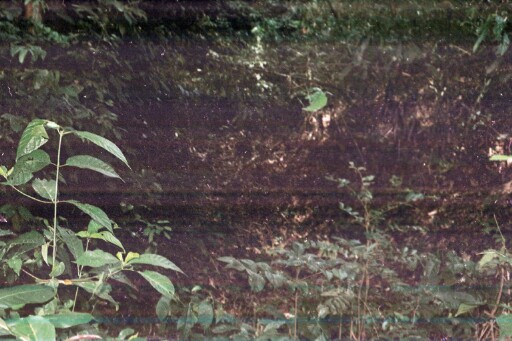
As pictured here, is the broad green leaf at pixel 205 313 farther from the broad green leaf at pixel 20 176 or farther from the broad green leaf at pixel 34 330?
the broad green leaf at pixel 34 330

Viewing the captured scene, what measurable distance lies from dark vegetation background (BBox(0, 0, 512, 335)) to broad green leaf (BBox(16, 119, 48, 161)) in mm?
392

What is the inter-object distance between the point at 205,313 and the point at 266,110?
457 mm

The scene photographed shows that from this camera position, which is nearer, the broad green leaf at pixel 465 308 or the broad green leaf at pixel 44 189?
the broad green leaf at pixel 44 189

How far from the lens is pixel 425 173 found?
5.03 feet

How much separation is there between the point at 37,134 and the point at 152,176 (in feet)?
1.40

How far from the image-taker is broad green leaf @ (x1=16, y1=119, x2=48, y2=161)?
3.31 feet

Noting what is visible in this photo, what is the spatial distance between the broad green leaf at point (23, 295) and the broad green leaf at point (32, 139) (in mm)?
193

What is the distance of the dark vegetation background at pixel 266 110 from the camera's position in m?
1.42

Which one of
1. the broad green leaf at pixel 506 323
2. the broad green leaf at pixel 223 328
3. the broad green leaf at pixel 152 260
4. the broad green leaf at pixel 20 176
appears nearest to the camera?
Answer: the broad green leaf at pixel 152 260

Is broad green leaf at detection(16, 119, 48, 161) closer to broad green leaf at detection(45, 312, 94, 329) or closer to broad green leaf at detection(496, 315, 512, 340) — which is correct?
broad green leaf at detection(45, 312, 94, 329)

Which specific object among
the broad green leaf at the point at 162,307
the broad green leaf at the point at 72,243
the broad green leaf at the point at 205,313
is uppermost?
the broad green leaf at the point at 72,243

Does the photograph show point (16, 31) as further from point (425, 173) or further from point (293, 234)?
point (425, 173)

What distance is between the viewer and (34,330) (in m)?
0.79

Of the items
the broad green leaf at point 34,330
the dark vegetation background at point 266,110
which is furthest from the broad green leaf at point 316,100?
the broad green leaf at point 34,330
